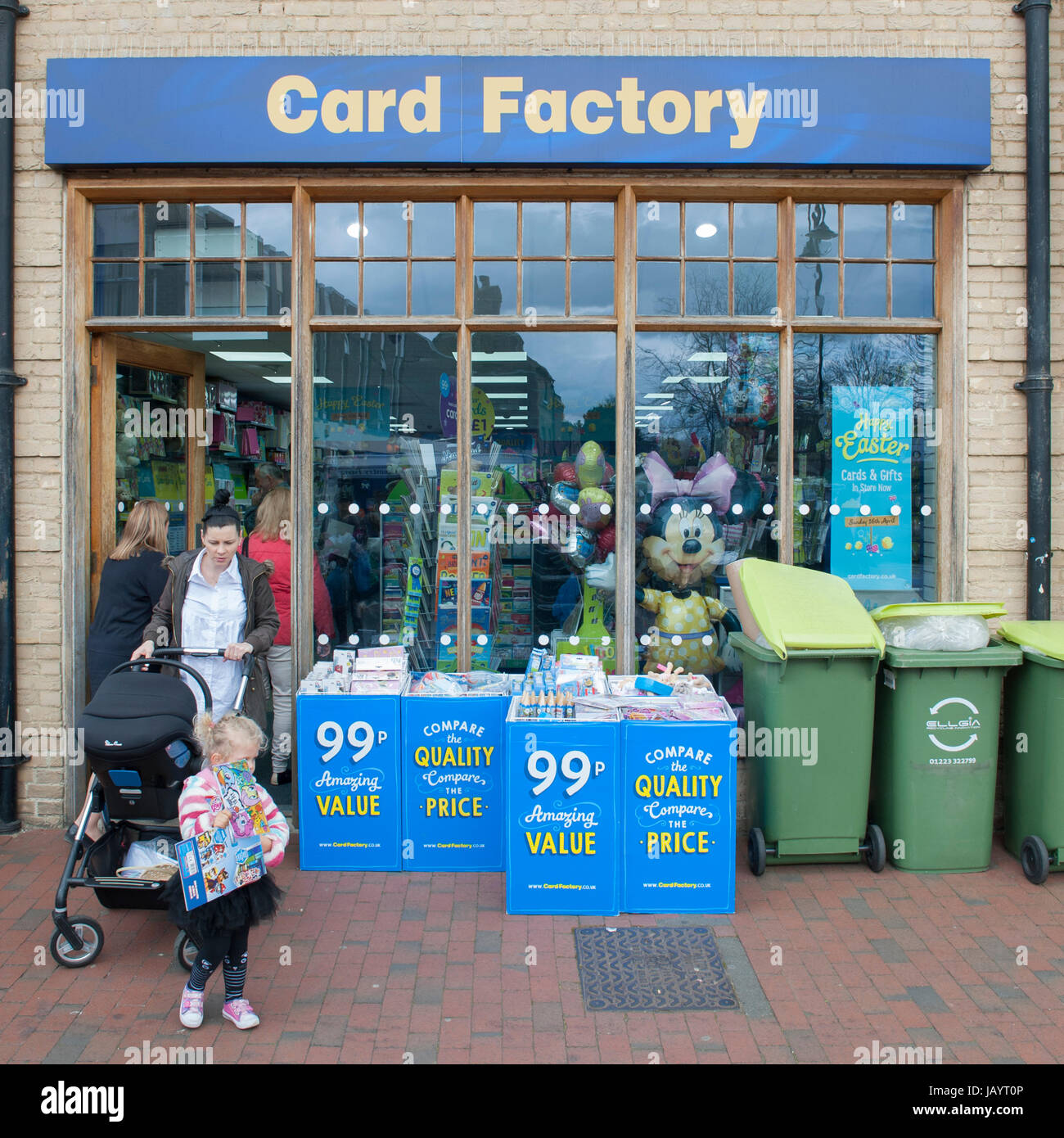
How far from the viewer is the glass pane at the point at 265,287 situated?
6.02 metres

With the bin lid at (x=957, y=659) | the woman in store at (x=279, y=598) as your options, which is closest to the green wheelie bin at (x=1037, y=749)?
the bin lid at (x=957, y=659)

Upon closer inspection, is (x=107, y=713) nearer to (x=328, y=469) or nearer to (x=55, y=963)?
(x=55, y=963)

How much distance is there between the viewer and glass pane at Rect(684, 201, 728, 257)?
19.7 ft

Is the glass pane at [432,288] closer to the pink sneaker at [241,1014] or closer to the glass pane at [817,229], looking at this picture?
the glass pane at [817,229]

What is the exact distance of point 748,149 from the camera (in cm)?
569

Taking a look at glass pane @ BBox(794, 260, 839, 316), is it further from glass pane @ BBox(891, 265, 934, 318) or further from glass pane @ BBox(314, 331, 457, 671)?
glass pane @ BBox(314, 331, 457, 671)

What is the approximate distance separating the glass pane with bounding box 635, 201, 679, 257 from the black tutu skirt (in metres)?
4.29

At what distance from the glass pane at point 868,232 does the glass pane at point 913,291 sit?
0.54ft

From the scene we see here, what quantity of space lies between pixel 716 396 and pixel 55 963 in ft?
15.5

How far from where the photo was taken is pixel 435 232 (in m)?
6.03

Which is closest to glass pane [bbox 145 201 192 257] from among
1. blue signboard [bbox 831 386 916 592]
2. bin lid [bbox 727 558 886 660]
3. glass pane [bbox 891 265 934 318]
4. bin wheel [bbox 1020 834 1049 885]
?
bin lid [bbox 727 558 886 660]

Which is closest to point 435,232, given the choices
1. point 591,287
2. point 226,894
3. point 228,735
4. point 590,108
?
point 591,287

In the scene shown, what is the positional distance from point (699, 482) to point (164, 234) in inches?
145

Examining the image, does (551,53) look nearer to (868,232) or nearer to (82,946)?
(868,232)
